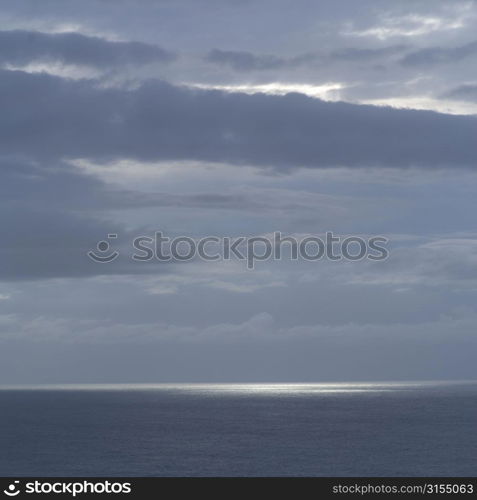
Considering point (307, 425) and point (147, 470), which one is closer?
point (147, 470)

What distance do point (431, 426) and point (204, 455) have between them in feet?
241

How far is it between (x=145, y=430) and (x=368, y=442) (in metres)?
55.1

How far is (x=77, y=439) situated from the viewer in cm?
16312
